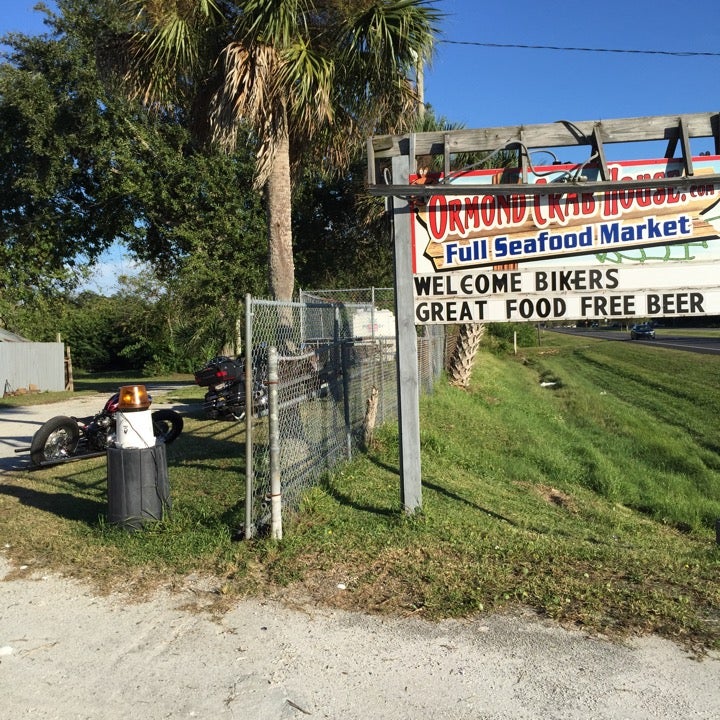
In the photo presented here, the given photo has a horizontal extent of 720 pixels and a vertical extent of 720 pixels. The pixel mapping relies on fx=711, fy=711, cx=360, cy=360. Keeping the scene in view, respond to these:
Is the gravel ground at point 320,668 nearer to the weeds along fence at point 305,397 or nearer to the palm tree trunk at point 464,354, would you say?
the weeds along fence at point 305,397

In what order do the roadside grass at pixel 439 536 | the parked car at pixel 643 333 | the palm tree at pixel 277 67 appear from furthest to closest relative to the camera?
the parked car at pixel 643 333, the palm tree at pixel 277 67, the roadside grass at pixel 439 536

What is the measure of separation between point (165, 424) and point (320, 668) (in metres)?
7.01

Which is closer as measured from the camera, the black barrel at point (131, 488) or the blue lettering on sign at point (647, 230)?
the black barrel at point (131, 488)

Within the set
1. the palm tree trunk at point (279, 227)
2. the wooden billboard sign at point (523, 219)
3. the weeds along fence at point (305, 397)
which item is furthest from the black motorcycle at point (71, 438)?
the wooden billboard sign at point (523, 219)

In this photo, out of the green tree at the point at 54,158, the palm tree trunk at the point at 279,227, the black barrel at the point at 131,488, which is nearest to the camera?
the black barrel at the point at 131,488

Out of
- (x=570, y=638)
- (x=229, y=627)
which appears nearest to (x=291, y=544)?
(x=229, y=627)

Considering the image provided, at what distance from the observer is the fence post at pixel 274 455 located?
5.32 metres

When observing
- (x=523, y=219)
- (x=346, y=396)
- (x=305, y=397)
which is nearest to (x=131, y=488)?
(x=305, y=397)

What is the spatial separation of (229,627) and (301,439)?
8.35 feet

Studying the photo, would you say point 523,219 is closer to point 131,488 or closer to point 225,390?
point 131,488

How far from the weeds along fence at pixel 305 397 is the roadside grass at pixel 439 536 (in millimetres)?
266

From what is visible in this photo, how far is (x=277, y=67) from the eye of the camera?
7.88m

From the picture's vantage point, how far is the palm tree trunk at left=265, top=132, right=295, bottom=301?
841cm

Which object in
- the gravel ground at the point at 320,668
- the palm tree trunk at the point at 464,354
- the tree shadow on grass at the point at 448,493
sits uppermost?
the palm tree trunk at the point at 464,354
